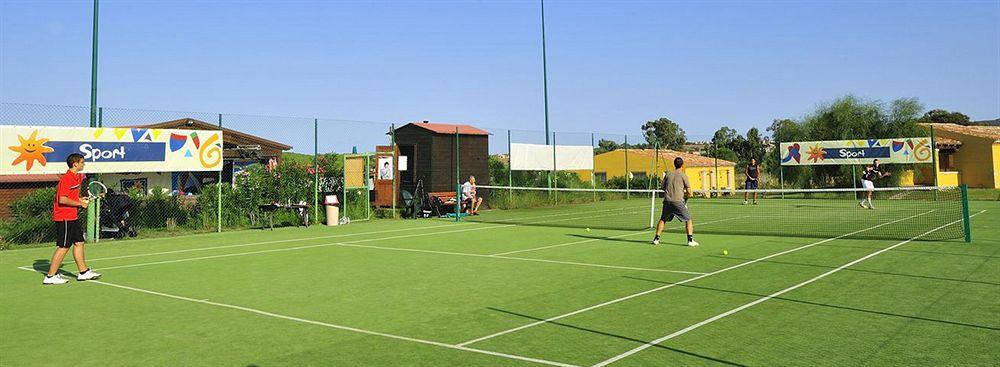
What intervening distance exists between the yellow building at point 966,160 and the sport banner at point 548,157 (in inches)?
827

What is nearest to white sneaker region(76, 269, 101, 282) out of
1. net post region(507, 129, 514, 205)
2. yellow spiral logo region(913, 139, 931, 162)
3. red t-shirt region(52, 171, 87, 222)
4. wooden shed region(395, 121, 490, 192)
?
red t-shirt region(52, 171, 87, 222)

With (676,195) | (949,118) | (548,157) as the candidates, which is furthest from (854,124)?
(949,118)

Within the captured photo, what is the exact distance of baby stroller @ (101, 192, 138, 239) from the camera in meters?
15.8

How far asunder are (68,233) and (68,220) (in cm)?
18

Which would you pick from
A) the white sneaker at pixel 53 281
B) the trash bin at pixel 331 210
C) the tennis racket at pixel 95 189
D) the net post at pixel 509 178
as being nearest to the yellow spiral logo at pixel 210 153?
the tennis racket at pixel 95 189

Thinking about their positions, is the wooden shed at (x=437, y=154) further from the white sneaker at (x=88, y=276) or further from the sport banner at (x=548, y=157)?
the white sneaker at (x=88, y=276)

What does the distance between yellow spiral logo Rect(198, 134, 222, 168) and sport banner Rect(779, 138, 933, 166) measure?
1096 inches

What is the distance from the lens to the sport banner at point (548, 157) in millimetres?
28422

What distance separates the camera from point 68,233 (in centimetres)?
934

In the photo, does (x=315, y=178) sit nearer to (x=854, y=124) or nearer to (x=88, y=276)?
(x=88, y=276)

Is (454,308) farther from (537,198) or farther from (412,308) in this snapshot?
(537,198)

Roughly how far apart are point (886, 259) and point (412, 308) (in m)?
7.46

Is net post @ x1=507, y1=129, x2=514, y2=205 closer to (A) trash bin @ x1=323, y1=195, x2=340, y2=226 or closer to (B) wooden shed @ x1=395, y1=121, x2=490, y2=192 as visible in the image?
(B) wooden shed @ x1=395, y1=121, x2=490, y2=192

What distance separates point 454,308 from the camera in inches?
A: 293
